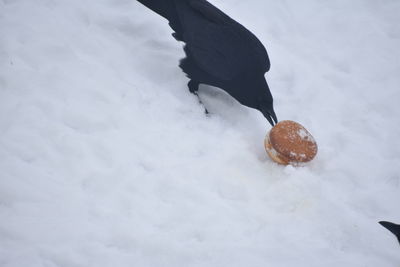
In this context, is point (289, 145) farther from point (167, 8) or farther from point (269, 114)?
point (167, 8)

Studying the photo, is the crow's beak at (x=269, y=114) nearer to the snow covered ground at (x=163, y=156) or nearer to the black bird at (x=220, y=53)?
the black bird at (x=220, y=53)

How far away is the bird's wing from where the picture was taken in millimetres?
2986

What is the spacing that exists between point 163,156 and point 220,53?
3.74ft

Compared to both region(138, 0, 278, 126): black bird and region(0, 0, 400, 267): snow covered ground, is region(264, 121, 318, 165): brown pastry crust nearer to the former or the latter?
region(0, 0, 400, 267): snow covered ground

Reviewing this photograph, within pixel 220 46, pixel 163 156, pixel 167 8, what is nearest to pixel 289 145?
pixel 163 156

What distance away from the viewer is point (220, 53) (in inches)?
118

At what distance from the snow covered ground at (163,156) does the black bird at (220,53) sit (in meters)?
0.27

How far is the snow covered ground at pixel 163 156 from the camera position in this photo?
1.97 metres

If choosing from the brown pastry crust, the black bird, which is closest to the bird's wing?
the black bird

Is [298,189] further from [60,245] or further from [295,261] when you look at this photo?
[60,245]

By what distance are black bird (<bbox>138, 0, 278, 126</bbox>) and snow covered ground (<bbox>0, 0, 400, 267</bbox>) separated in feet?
0.89

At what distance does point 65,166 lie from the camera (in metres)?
2.20

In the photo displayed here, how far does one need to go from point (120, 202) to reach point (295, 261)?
1185 mm

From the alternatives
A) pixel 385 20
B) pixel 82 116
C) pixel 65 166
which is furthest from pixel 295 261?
pixel 385 20
